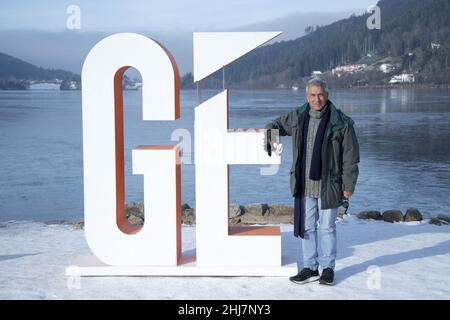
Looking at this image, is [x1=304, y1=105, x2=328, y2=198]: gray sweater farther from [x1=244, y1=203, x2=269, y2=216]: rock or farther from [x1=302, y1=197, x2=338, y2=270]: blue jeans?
[x1=244, y1=203, x2=269, y2=216]: rock

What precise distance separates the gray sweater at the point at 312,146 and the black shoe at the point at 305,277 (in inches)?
27.5

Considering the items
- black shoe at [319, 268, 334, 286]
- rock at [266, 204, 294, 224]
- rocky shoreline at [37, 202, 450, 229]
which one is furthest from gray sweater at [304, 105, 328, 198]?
rock at [266, 204, 294, 224]

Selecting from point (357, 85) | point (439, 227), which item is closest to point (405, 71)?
point (357, 85)

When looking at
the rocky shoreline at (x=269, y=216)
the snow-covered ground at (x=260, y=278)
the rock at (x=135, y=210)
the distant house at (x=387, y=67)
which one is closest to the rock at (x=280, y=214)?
the rocky shoreline at (x=269, y=216)

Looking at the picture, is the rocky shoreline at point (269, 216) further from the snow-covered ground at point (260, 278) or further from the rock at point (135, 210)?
the snow-covered ground at point (260, 278)

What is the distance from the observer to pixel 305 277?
535cm

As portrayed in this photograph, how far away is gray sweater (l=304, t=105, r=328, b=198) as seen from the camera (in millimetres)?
5180

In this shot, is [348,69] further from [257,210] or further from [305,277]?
[305,277]

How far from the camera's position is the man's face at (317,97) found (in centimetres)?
509

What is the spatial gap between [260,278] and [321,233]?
73cm

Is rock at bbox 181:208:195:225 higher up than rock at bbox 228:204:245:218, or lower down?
lower down

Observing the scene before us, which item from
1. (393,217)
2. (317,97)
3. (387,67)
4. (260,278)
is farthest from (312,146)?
(387,67)

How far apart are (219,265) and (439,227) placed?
366 cm
